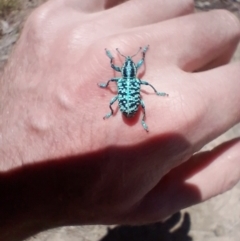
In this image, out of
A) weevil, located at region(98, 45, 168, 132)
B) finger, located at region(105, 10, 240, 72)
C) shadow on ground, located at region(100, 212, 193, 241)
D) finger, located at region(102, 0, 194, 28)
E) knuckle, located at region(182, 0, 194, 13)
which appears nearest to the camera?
weevil, located at region(98, 45, 168, 132)

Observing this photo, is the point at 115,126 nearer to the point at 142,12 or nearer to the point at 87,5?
the point at 142,12

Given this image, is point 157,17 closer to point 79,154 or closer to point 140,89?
point 140,89

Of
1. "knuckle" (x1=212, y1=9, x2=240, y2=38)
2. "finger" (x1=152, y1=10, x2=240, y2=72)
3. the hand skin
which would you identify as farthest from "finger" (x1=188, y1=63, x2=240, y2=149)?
"knuckle" (x1=212, y1=9, x2=240, y2=38)

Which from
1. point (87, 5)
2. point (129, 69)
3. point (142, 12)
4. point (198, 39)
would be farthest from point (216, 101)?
point (87, 5)

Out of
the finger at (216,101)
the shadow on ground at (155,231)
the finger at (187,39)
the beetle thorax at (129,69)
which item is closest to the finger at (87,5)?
the finger at (187,39)

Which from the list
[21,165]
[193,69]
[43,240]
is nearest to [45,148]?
[21,165]

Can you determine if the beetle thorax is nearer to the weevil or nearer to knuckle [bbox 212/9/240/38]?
the weevil

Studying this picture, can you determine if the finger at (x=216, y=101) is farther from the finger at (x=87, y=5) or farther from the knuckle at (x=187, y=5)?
the finger at (x=87, y=5)
